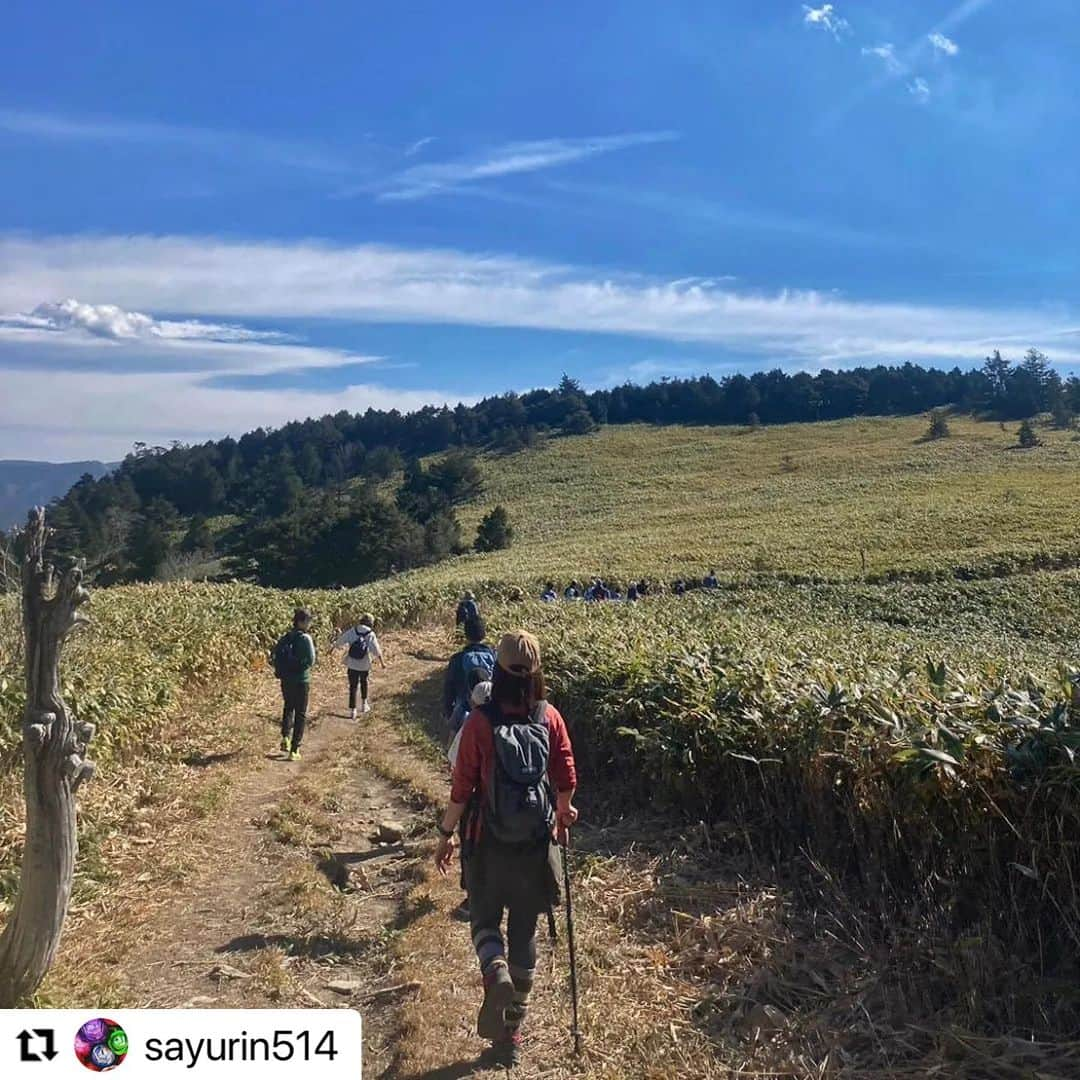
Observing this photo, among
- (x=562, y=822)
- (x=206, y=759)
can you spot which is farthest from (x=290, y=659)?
(x=562, y=822)

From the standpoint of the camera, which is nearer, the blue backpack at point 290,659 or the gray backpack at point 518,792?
the gray backpack at point 518,792

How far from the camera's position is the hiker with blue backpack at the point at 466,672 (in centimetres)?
672

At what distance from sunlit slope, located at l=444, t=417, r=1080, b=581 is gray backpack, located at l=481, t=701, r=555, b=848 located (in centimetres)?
3434

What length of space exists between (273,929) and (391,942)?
2.87 ft

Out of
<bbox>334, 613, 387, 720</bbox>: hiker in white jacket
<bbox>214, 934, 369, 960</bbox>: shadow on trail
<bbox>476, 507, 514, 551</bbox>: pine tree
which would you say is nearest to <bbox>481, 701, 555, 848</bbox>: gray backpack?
<bbox>214, 934, 369, 960</bbox>: shadow on trail

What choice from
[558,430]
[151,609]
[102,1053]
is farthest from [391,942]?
[558,430]

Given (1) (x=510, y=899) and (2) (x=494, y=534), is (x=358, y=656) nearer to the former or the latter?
(1) (x=510, y=899)

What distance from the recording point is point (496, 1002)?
3977mm

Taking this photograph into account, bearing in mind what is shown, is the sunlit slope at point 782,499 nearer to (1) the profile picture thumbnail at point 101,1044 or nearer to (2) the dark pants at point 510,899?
(2) the dark pants at point 510,899

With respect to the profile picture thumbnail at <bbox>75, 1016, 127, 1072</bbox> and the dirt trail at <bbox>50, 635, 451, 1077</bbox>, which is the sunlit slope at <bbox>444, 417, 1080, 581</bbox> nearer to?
the dirt trail at <bbox>50, 635, 451, 1077</bbox>

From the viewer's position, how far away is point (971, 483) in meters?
61.6

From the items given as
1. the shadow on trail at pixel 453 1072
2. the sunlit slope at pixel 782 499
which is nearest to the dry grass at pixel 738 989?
the shadow on trail at pixel 453 1072

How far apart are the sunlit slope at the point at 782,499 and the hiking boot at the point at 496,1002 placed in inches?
1355

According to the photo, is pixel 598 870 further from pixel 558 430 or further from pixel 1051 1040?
pixel 558 430
